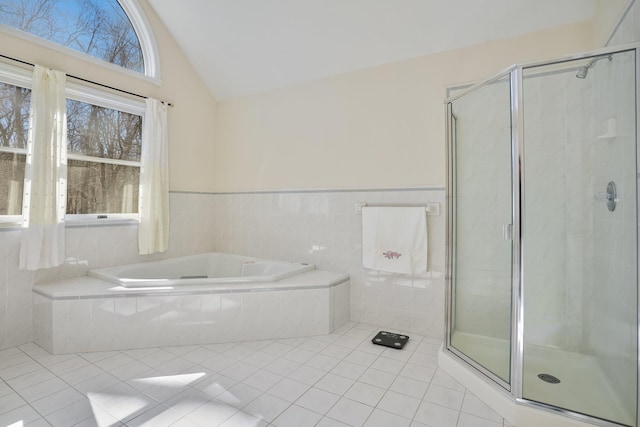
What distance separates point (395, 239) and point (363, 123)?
3.56 feet

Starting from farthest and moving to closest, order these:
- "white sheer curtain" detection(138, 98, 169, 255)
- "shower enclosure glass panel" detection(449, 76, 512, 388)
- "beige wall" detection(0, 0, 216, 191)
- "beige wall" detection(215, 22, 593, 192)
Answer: "white sheer curtain" detection(138, 98, 169, 255), "beige wall" detection(0, 0, 216, 191), "beige wall" detection(215, 22, 593, 192), "shower enclosure glass panel" detection(449, 76, 512, 388)

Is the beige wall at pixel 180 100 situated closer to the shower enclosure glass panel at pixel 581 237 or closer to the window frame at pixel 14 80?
the window frame at pixel 14 80

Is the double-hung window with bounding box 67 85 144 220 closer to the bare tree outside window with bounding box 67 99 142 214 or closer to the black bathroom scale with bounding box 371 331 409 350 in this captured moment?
the bare tree outside window with bounding box 67 99 142 214

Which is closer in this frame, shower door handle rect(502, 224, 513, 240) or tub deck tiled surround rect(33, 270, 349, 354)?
shower door handle rect(502, 224, 513, 240)

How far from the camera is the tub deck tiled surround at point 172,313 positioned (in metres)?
2.31

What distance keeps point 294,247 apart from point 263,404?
1.78m

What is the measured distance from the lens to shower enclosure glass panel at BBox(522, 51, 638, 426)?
1.60 meters

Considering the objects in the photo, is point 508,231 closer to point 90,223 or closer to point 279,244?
point 279,244

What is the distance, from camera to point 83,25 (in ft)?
9.34

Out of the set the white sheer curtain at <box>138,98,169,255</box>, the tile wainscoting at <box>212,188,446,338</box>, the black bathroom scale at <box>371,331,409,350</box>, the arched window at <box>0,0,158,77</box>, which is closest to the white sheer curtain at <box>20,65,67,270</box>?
the arched window at <box>0,0,158,77</box>

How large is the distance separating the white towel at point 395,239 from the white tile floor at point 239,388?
0.64 meters

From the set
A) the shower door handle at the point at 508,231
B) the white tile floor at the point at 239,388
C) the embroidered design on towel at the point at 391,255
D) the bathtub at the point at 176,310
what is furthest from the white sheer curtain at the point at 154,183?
the shower door handle at the point at 508,231

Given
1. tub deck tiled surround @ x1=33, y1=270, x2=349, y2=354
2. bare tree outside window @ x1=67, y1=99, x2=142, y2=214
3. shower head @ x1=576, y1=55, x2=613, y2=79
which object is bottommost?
tub deck tiled surround @ x1=33, y1=270, x2=349, y2=354

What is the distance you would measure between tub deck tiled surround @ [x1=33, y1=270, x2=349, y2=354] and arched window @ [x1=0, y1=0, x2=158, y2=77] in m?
1.94
